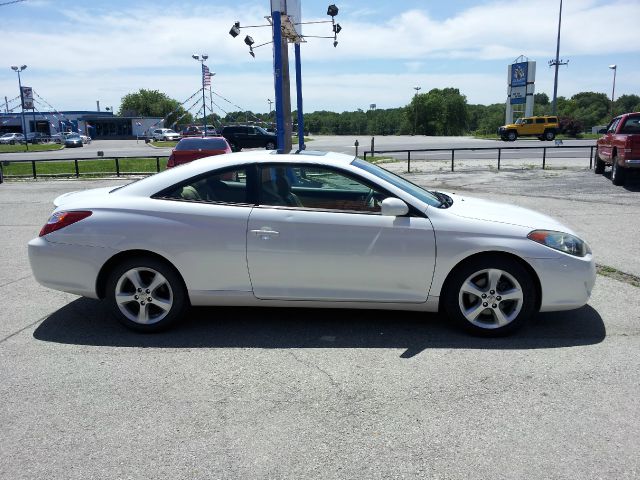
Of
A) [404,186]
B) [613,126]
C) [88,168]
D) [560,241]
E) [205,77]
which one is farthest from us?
[205,77]

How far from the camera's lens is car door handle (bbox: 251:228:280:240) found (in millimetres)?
4438

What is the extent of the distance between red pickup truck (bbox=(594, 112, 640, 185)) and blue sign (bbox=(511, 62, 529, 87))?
4710cm

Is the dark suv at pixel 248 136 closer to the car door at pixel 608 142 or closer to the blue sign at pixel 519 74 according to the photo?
the car door at pixel 608 142

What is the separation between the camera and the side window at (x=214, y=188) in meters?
4.63

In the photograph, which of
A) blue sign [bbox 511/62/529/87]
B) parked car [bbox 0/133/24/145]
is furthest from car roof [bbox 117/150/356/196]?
parked car [bbox 0/133/24/145]

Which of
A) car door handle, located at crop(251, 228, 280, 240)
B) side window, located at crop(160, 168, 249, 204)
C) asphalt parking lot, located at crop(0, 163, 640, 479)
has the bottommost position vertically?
asphalt parking lot, located at crop(0, 163, 640, 479)

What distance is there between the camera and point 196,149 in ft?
52.2

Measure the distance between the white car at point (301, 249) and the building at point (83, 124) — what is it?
3585 inches

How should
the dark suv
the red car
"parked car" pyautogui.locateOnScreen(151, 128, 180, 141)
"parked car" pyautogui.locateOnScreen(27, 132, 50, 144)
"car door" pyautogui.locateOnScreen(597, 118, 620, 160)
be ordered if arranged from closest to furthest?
1. the red car
2. "car door" pyautogui.locateOnScreen(597, 118, 620, 160)
3. the dark suv
4. "parked car" pyautogui.locateOnScreen(151, 128, 180, 141)
5. "parked car" pyautogui.locateOnScreen(27, 132, 50, 144)

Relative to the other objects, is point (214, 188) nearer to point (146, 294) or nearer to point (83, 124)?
point (146, 294)

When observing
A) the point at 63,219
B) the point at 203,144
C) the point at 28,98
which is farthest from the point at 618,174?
the point at 28,98

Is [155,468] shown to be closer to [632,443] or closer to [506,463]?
[506,463]

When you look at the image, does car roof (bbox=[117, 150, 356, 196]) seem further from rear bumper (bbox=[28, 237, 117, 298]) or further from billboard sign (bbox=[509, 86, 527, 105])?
billboard sign (bbox=[509, 86, 527, 105])

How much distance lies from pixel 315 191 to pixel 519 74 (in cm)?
6292
